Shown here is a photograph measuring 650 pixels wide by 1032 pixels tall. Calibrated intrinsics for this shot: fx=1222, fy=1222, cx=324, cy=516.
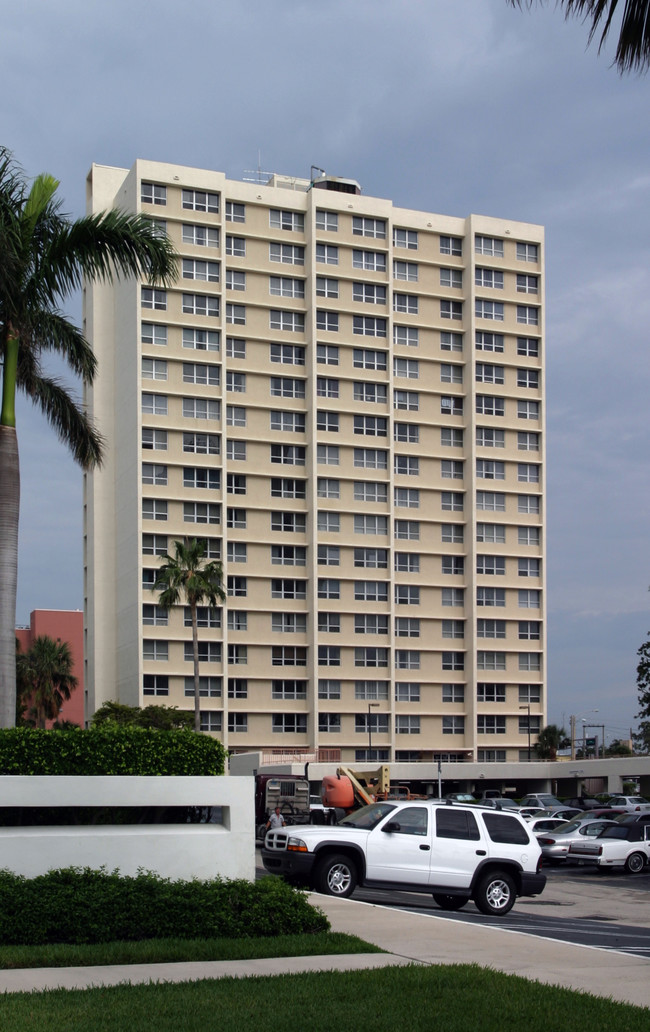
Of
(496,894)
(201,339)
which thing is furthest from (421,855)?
(201,339)

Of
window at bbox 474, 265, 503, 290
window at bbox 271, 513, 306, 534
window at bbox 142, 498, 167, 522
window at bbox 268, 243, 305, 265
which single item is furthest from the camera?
window at bbox 474, 265, 503, 290

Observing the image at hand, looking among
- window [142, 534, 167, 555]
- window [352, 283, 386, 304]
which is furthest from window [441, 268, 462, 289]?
window [142, 534, 167, 555]

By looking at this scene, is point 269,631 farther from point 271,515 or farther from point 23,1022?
point 23,1022

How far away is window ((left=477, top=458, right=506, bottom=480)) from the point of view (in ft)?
309

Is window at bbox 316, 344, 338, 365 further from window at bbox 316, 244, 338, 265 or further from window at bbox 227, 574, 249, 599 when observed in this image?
window at bbox 227, 574, 249, 599

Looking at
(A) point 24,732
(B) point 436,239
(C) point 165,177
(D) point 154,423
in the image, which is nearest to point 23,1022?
(A) point 24,732

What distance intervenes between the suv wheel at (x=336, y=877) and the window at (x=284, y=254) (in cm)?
7333

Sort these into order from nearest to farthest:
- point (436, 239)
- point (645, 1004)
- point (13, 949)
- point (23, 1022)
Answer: point (23, 1022)
point (645, 1004)
point (13, 949)
point (436, 239)

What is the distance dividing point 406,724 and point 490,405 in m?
25.4

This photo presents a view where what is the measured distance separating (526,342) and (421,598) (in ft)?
73.4

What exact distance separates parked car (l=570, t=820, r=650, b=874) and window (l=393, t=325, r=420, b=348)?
6124cm

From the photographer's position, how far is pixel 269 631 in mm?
86312

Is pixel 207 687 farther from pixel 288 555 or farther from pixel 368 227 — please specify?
pixel 368 227

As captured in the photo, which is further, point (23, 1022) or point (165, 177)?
point (165, 177)
